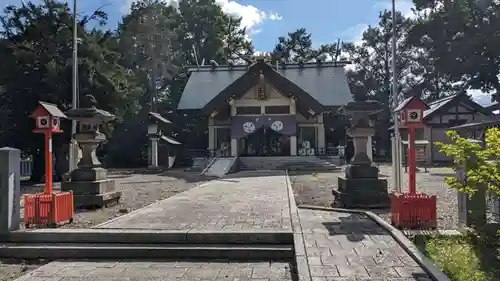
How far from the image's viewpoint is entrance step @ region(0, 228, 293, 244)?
6211mm

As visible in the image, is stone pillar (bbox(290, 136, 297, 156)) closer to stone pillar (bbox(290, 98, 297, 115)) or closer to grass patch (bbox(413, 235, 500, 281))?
stone pillar (bbox(290, 98, 297, 115))

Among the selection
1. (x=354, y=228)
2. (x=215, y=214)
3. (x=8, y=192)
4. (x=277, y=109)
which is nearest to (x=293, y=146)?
(x=277, y=109)

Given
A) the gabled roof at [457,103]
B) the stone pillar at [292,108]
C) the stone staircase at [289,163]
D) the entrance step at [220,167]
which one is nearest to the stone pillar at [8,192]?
the entrance step at [220,167]

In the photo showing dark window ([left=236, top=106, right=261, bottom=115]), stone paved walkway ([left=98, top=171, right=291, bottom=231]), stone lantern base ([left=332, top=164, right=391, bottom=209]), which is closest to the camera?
stone paved walkway ([left=98, top=171, right=291, bottom=231])

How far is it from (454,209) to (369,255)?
168 inches

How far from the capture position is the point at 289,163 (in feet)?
85.1

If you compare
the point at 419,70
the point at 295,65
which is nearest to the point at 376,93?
the point at 419,70

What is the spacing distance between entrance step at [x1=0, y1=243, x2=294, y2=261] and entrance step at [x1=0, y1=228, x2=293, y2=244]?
104 millimetres

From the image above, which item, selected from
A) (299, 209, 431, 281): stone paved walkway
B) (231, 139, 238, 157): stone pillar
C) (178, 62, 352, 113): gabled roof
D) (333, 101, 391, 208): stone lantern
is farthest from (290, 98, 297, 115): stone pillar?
(299, 209, 431, 281): stone paved walkway

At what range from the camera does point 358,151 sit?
364 inches

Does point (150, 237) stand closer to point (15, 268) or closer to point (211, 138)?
point (15, 268)

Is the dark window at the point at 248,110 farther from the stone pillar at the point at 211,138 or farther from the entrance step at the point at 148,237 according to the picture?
the entrance step at the point at 148,237

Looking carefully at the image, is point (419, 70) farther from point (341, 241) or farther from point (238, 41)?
point (341, 241)

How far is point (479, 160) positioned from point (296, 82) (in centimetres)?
3008
